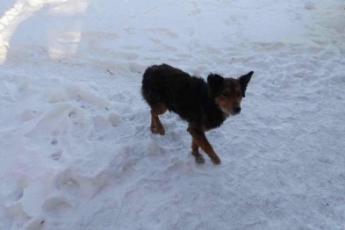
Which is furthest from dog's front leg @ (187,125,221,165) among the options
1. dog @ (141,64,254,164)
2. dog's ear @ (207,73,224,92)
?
dog's ear @ (207,73,224,92)

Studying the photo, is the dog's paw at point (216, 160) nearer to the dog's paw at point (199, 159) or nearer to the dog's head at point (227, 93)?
the dog's paw at point (199, 159)

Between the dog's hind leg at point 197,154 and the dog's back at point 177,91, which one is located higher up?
the dog's back at point 177,91

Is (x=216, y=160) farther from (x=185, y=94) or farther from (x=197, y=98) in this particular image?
(x=185, y=94)

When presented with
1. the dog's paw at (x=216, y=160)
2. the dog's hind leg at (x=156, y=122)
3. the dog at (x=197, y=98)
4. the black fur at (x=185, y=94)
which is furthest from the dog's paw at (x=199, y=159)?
the dog's hind leg at (x=156, y=122)

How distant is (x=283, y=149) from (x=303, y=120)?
982 millimetres

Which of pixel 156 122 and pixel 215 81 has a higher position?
pixel 215 81

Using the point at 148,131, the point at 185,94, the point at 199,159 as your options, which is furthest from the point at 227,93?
the point at 148,131

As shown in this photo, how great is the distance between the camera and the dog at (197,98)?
4.17m

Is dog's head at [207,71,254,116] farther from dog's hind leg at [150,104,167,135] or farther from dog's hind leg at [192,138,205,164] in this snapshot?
dog's hind leg at [150,104,167,135]

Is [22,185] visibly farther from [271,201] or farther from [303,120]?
[303,120]

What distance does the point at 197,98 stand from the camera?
4488 mm

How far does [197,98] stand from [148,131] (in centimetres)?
112

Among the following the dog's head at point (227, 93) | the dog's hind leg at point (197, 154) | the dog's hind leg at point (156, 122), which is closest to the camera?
the dog's head at point (227, 93)

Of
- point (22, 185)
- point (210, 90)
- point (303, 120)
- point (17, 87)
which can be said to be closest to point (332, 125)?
point (303, 120)
